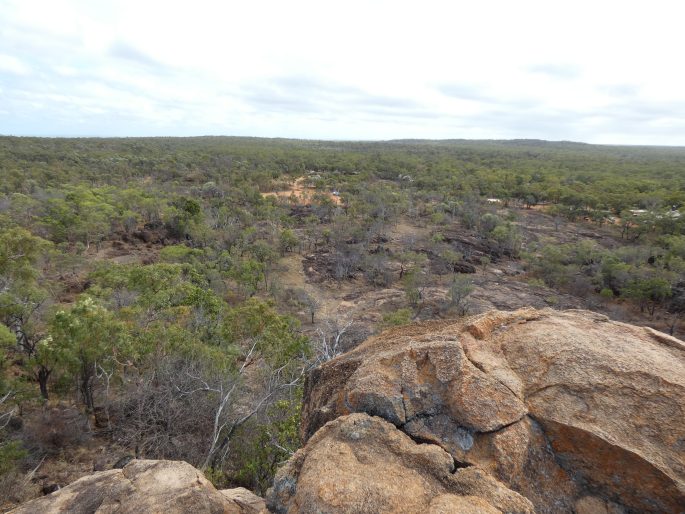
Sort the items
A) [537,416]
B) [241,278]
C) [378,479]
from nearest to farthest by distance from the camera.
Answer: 1. [378,479]
2. [537,416]
3. [241,278]

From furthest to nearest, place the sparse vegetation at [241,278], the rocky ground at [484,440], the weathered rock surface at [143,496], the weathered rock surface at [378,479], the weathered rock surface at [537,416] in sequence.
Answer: the sparse vegetation at [241,278] < the weathered rock surface at [143,496] < the weathered rock surface at [537,416] < the rocky ground at [484,440] < the weathered rock surface at [378,479]

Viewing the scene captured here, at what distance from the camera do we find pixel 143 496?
Result: 16.3 feet

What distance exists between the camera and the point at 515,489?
4.25 m

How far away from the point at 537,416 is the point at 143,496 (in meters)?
4.88

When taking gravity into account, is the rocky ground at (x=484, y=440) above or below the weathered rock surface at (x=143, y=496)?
above

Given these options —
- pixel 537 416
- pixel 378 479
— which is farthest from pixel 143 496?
pixel 537 416

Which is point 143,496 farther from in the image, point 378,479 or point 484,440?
point 484,440

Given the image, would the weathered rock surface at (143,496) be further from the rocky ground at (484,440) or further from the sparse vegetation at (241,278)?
the sparse vegetation at (241,278)

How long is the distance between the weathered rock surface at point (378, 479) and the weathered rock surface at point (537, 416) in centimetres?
2

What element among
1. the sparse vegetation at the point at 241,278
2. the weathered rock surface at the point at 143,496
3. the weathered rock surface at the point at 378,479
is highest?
the weathered rock surface at the point at 378,479

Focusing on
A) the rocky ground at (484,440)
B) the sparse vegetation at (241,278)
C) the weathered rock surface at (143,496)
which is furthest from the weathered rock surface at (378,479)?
the sparse vegetation at (241,278)

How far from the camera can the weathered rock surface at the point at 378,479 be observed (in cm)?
376

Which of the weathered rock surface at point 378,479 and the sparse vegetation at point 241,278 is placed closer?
the weathered rock surface at point 378,479

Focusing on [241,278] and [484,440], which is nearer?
[484,440]
